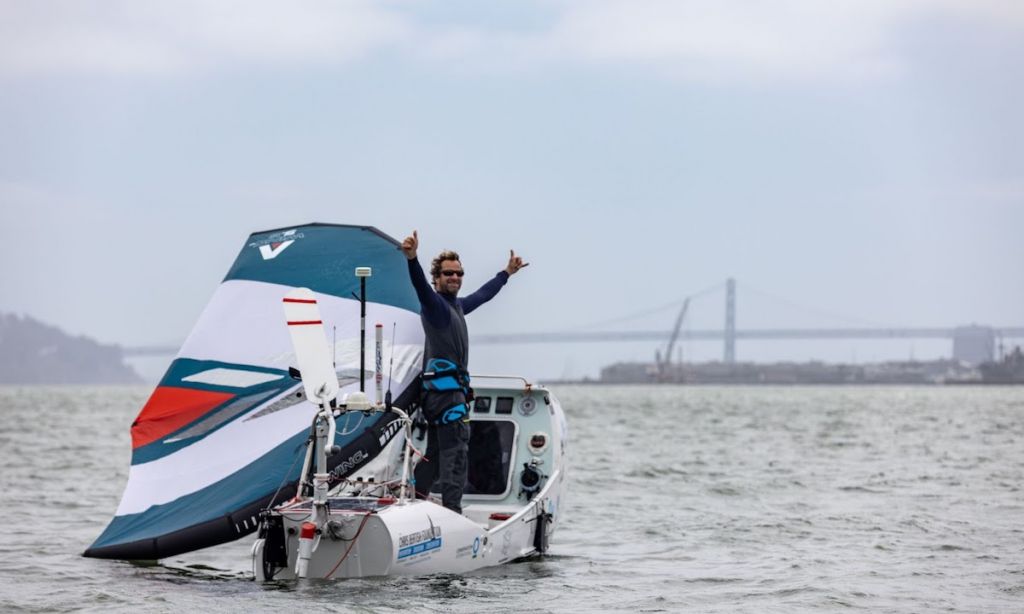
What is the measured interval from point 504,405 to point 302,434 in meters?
2.09

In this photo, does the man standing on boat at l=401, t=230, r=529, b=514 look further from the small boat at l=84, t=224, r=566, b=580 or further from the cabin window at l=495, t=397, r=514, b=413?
the cabin window at l=495, t=397, r=514, b=413

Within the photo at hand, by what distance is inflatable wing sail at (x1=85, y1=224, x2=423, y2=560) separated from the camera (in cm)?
1112

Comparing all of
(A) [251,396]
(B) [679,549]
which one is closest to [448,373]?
(A) [251,396]

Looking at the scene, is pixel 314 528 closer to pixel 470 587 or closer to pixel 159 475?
pixel 470 587

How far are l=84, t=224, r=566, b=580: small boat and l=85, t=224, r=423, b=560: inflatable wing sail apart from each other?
0.04 ft

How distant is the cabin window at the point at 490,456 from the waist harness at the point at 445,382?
6.75 ft

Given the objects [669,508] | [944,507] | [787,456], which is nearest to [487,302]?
[669,508]

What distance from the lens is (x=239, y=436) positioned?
1157cm

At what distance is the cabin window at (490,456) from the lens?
1245 centimetres

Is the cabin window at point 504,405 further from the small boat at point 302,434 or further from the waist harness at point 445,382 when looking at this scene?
the waist harness at point 445,382

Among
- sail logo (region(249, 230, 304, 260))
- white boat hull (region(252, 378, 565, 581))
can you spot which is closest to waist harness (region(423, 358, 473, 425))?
white boat hull (region(252, 378, 565, 581))

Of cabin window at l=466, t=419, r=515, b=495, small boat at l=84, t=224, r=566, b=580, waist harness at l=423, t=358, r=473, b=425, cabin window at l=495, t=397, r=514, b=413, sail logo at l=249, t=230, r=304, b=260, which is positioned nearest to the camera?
small boat at l=84, t=224, r=566, b=580

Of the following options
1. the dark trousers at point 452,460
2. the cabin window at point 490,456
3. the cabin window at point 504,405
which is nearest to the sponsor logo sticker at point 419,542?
the dark trousers at point 452,460

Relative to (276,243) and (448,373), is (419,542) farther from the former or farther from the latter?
(276,243)
